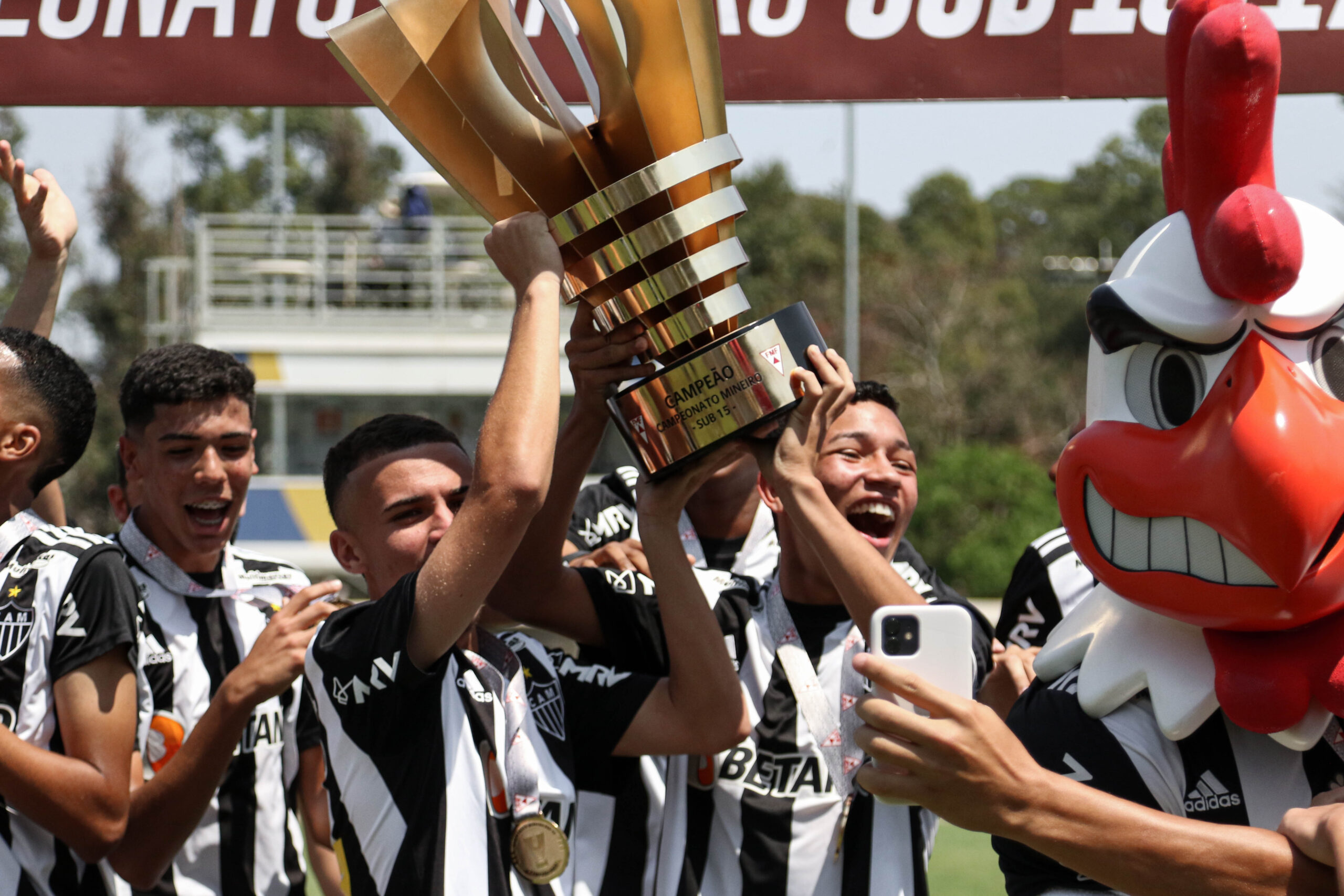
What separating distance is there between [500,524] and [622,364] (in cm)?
47

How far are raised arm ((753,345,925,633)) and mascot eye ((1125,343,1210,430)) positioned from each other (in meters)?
0.58

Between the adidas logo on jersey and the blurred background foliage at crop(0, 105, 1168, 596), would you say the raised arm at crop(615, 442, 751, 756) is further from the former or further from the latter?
the blurred background foliage at crop(0, 105, 1168, 596)

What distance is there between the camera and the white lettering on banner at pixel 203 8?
111 inches

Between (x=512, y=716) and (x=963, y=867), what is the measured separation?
469 cm

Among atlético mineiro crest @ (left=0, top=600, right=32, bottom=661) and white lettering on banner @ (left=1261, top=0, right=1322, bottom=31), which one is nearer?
atlético mineiro crest @ (left=0, top=600, right=32, bottom=661)

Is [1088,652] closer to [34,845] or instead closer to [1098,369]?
[1098,369]

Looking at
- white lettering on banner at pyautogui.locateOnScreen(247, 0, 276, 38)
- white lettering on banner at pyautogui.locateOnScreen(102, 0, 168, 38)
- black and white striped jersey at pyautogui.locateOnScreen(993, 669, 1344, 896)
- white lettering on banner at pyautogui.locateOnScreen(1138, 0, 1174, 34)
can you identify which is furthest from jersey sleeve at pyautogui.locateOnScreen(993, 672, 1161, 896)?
white lettering on banner at pyautogui.locateOnScreen(102, 0, 168, 38)

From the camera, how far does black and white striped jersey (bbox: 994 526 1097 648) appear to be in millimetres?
3568

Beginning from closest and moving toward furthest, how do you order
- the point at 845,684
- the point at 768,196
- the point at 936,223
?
the point at 845,684
the point at 768,196
the point at 936,223

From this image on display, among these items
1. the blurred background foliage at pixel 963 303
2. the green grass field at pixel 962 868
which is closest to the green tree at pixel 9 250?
the blurred background foliage at pixel 963 303

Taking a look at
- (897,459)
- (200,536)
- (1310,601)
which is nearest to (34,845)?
(200,536)

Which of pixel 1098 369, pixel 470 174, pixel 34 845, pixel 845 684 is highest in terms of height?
pixel 470 174

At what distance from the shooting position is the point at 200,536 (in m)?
3.46

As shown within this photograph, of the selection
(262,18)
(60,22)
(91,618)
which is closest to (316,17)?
(262,18)
